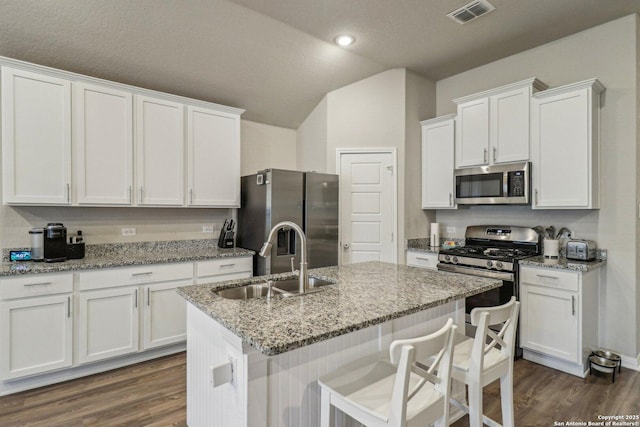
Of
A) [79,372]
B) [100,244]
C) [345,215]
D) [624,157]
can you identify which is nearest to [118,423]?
[79,372]

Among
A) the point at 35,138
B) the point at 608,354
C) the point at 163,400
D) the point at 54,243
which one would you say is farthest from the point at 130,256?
the point at 608,354

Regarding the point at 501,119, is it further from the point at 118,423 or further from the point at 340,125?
the point at 118,423

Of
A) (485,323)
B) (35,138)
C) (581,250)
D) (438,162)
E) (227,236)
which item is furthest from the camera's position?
(438,162)

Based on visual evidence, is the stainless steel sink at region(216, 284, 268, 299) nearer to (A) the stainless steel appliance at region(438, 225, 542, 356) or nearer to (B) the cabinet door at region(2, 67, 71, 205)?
(B) the cabinet door at region(2, 67, 71, 205)

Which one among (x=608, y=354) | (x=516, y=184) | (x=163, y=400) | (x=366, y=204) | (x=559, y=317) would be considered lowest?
(x=163, y=400)

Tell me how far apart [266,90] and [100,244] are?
2402mm

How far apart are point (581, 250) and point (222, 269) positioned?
333 centimetres

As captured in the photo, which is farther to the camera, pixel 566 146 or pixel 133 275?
pixel 566 146

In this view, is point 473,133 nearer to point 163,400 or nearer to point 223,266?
point 223,266

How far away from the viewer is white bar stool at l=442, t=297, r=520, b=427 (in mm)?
1493

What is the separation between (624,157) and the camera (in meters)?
2.89

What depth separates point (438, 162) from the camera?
4000 millimetres

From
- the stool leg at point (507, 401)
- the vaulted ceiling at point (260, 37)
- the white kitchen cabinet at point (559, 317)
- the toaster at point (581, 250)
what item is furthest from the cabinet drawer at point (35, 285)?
the toaster at point (581, 250)

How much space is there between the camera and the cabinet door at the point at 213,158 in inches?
135
